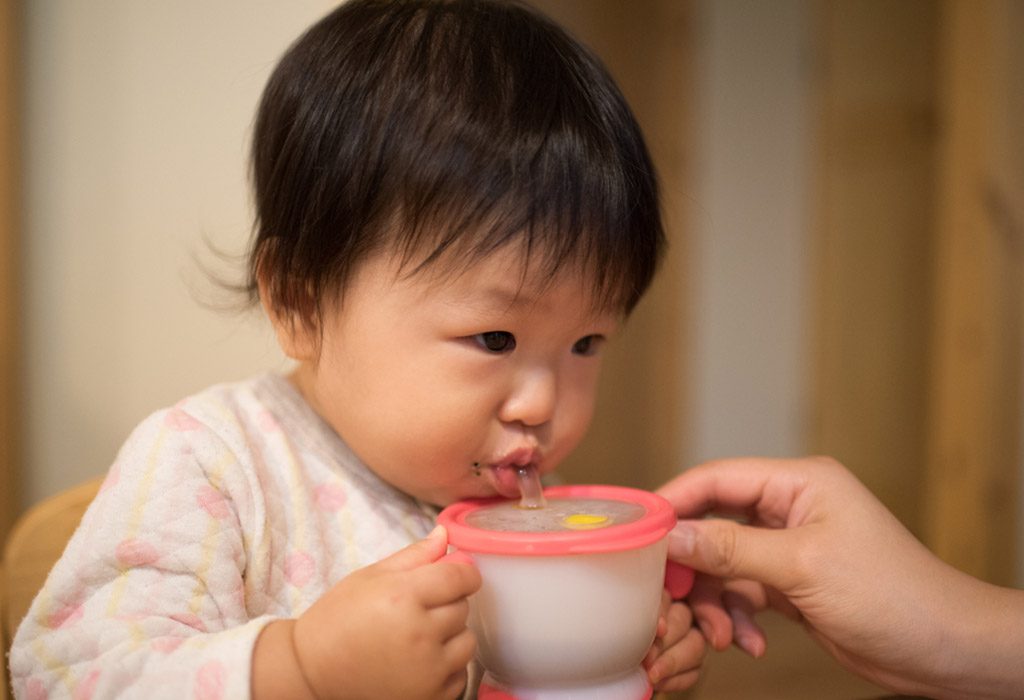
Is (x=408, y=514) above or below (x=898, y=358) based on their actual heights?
above

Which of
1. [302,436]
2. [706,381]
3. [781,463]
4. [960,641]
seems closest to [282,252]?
[302,436]

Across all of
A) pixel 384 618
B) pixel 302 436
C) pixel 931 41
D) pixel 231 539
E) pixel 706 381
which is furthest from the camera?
pixel 706 381

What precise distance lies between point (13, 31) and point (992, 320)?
2.39 meters

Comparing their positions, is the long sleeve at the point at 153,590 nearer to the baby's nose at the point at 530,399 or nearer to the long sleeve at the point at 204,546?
the long sleeve at the point at 204,546

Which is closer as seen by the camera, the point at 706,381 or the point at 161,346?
the point at 161,346

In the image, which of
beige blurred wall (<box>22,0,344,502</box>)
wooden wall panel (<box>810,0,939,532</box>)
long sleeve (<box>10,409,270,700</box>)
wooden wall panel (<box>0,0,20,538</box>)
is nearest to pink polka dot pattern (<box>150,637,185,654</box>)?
long sleeve (<box>10,409,270,700</box>)

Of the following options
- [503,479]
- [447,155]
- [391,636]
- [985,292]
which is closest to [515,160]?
[447,155]

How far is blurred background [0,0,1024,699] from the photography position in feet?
4.35

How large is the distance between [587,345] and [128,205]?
89 centimetres

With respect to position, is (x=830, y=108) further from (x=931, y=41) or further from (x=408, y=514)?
(x=408, y=514)

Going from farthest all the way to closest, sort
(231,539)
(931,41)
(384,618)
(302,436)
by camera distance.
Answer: (931,41) < (302,436) < (231,539) < (384,618)

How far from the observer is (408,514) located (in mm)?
888

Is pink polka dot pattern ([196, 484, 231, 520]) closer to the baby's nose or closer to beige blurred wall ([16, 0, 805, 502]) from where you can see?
the baby's nose

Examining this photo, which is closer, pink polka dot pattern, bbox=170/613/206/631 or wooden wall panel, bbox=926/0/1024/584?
pink polka dot pattern, bbox=170/613/206/631
